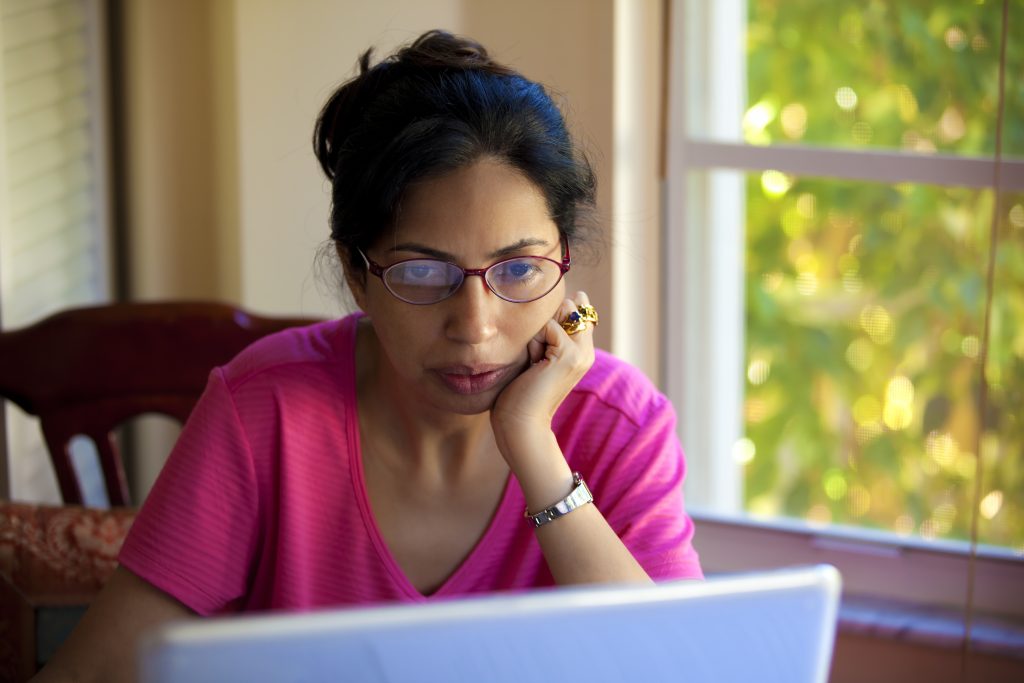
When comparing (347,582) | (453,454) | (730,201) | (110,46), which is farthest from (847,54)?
(110,46)

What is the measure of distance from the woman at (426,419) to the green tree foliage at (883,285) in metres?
0.74

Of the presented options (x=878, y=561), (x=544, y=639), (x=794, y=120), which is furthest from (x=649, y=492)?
(x=794, y=120)

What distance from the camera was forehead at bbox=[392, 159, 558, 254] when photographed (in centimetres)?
120

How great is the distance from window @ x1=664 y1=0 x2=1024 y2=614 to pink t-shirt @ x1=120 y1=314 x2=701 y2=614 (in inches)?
28.7

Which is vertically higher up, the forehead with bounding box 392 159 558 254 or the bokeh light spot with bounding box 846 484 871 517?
the forehead with bounding box 392 159 558 254

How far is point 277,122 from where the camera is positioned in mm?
2199

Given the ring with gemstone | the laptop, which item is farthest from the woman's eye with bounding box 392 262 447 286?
the laptop

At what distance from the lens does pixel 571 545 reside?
1205 millimetres

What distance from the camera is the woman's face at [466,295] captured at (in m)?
1.20

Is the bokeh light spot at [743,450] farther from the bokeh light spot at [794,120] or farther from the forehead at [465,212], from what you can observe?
the forehead at [465,212]

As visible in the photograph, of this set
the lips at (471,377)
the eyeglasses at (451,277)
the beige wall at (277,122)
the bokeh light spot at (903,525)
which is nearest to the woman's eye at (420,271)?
the eyeglasses at (451,277)

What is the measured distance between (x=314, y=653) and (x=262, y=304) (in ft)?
5.56

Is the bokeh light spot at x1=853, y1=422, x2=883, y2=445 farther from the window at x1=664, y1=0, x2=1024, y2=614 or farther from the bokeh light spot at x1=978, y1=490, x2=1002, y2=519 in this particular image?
the bokeh light spot at x1=978, y1=490, x2=1002, y2=519

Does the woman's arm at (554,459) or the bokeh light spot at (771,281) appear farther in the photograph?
the bokeh light spot at (771,281)
